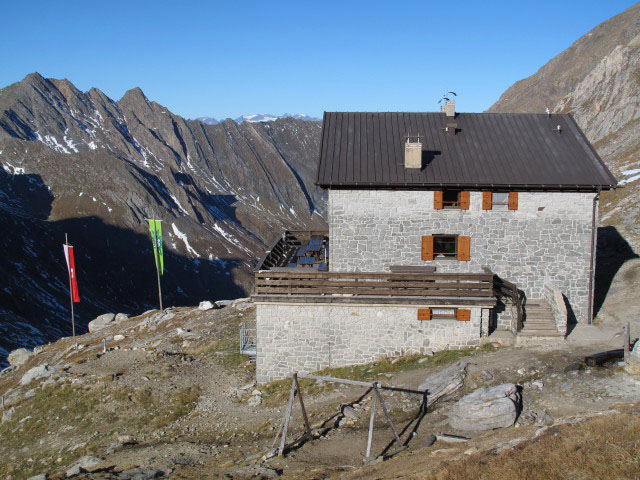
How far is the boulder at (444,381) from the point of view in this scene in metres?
18.7

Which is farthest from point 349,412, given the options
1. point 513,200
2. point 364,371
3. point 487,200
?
point 513,200

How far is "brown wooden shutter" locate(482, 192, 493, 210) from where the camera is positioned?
Result: 24.3 metres

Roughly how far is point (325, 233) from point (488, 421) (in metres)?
19.0

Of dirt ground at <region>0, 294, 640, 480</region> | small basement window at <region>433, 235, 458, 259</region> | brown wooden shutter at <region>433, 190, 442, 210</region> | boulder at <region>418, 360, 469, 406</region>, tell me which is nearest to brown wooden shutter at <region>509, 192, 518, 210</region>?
small basement window at <region>433, 235, 458, 259</region>

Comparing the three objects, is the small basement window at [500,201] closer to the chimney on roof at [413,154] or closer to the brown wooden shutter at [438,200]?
the brown wooden shutter at [438,200]

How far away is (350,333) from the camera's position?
2277 cm

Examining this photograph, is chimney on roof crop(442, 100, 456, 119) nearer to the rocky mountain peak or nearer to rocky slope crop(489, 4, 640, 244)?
rocky slope crop(489, 4, 640, 244)

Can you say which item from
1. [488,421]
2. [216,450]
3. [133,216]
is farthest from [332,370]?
[133,216]

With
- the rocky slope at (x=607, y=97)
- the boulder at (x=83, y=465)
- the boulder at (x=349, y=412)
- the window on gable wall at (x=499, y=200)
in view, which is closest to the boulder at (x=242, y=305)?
the boulder at (x=83, y=465)

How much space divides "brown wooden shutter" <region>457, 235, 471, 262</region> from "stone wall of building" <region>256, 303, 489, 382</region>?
289 centimetres

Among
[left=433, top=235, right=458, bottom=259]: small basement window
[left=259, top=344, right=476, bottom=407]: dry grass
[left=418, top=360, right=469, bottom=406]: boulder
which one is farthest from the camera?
[left=433, top=235, right=458, bottom=259]: small basement window

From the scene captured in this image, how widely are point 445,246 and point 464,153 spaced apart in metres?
4.81

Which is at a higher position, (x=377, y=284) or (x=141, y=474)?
(x=377, y=284)

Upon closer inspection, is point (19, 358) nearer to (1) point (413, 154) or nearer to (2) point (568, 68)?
(1) point (413, 154)
